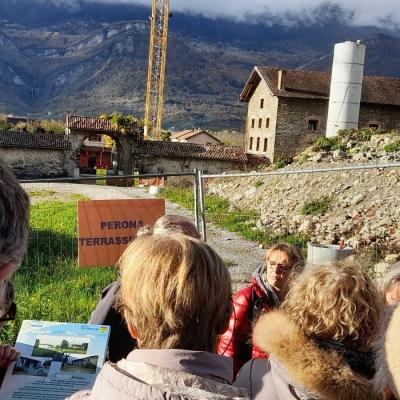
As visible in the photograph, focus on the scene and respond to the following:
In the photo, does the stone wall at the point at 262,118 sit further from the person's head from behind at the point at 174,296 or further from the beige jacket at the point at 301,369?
the person's head from behind at the point at 174,296

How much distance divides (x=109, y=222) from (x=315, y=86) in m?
36.2

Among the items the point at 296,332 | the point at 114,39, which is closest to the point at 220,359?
the point at 296,332

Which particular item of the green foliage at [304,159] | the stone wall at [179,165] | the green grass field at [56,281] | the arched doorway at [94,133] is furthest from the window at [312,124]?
the green grass field at [56,281]

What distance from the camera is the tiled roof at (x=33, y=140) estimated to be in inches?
1341

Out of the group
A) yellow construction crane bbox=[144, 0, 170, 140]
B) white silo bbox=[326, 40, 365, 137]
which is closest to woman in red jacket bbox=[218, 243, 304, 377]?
white silo bbox=[326, 40, 365, 137]

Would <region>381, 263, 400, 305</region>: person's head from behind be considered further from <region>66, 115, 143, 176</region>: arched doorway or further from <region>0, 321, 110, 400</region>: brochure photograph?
<region>66, 115, 143, 176</region>: arched doorway

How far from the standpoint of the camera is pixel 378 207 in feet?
40.5

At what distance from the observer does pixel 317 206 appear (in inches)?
562

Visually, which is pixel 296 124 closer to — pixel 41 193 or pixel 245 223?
pixel 41 193

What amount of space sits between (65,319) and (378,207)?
8968mm

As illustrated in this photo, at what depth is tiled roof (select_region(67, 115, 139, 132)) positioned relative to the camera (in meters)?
36.2

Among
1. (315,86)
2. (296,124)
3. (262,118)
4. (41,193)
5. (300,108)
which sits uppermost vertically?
(315,86)

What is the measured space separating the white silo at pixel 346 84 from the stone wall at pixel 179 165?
747cm

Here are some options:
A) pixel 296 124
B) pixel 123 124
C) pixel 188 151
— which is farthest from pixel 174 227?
pixel 296 124
